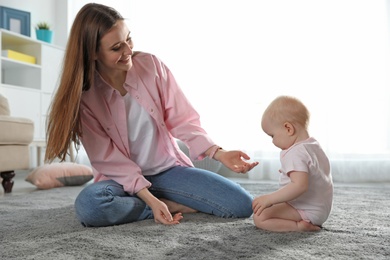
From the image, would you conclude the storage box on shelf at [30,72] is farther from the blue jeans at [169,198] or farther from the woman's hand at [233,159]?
the woman's hand at [233,159]

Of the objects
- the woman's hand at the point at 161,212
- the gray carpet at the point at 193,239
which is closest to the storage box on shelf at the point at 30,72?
the gray carpet at the point at 193,239

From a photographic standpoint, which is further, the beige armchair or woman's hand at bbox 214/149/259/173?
the beige armchair

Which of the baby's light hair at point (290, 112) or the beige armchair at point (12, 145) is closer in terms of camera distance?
the baby's light hair at point (290, 112)

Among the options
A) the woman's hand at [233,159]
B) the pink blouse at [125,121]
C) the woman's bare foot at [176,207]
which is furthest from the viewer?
the woman's bare foot at [176,207]

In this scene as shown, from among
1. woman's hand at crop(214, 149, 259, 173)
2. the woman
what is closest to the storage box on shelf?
the woman

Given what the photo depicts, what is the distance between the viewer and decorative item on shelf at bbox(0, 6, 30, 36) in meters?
3.91

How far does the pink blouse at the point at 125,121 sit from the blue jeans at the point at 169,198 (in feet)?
0.21

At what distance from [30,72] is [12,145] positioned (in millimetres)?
1610

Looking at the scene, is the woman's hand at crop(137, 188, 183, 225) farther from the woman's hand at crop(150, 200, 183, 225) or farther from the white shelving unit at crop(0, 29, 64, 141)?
the white shelving unit at crop(0, 29, 64, 141)

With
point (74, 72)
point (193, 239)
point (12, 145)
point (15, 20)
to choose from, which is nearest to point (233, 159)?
point (193, 239)

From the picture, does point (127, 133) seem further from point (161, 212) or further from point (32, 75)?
point (32, 75)

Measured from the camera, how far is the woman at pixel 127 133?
4.82ft

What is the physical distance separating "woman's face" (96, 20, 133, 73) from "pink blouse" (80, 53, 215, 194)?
0.32 feet

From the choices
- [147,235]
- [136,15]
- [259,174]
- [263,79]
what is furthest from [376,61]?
[147,235]
